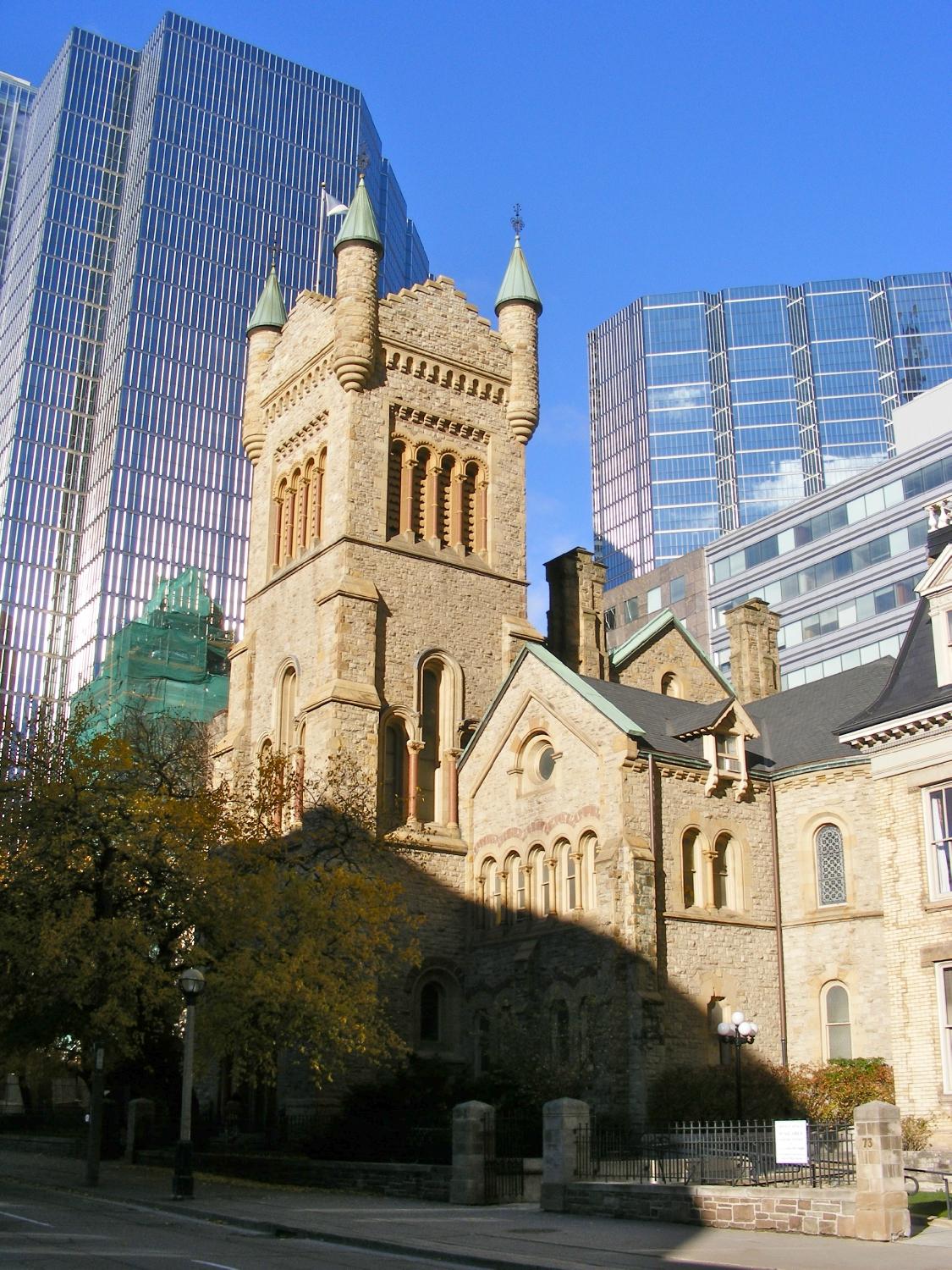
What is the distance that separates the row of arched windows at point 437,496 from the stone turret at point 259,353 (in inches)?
277

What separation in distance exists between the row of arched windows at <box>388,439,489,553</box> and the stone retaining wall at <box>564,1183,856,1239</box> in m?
23.5

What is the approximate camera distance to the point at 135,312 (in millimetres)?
140125

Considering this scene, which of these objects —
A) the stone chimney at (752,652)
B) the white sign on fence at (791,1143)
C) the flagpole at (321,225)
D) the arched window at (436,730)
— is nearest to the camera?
the white sign on fence at (791,1143)

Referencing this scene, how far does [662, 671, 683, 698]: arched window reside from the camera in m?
45.0

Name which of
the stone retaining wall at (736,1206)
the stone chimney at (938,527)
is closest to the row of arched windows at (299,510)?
the stone chimney at (938,527)

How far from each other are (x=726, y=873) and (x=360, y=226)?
924 inches

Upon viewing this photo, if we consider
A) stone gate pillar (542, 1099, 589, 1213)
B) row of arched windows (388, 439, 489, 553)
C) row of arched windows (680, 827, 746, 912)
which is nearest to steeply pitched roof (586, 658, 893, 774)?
row of arched windows (680, 827, 746, 912)

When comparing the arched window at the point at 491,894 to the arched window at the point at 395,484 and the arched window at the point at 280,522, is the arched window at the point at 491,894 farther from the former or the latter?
the arched window at the point at 280,522

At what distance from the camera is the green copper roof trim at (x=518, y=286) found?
4612 cm


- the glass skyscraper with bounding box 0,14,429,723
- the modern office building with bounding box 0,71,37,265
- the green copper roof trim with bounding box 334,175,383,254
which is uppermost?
the modern office building with bounding box 0,71,37,265

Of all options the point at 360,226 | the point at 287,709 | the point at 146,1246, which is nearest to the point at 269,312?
the point at 360,226

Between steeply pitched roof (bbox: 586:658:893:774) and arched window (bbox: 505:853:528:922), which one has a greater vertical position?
steeply pitched roof (bbox: 586:658:893:774)

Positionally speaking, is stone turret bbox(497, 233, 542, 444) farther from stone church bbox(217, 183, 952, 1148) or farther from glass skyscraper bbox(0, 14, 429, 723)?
glass skyscraper bbox(0, 14, 429, 723)

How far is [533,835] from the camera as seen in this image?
114 feet
